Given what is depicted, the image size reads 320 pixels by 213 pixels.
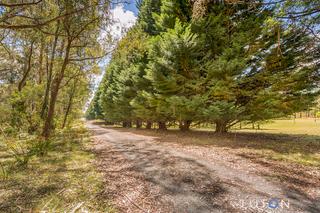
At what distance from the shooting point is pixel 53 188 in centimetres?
347

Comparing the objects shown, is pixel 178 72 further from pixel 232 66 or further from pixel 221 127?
pixel 221 127

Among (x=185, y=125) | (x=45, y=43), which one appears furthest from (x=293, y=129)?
(x=45, y=43)

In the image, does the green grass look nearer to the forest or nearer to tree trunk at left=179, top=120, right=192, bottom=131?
the forest

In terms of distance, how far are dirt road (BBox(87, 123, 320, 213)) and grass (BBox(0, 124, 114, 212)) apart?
287 millimetres

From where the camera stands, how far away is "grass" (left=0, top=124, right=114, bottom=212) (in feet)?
9.18

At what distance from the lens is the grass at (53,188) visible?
2799 millimetres

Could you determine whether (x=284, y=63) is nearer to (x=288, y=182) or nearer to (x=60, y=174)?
(x=288, y=182)

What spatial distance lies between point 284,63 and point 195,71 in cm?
428

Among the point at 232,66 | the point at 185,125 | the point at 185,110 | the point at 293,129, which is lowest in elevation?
the point at 293,129

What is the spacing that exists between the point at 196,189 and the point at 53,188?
2.77 metres

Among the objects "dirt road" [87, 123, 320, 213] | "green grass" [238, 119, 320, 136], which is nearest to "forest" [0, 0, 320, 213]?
"dirt road" [87, 123, 320, 213]

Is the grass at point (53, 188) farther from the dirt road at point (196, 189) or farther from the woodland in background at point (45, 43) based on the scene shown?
the woodland in background at point (45, 43)

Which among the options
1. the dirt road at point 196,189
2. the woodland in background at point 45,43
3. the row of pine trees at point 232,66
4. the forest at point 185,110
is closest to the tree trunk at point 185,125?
the forest at point 185,110

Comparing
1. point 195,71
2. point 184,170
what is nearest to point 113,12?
point 195,71
